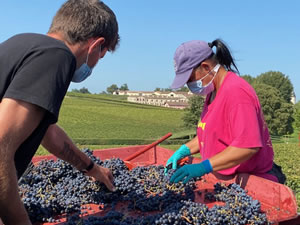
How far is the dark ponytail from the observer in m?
2.79

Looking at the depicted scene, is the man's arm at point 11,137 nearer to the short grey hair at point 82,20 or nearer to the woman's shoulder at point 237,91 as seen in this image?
the short grey hair at point 82,20

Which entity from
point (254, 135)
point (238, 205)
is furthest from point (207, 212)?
point (254, 135)

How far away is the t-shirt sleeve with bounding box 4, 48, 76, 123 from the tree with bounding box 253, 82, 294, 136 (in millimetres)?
25072

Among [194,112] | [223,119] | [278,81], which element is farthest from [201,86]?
[278,81]

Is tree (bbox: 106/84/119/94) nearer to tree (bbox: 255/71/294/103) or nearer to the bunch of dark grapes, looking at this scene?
tree (bbox: 255/71/294/103)

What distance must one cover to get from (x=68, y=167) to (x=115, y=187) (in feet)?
1.88

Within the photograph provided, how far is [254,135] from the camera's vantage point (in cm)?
230

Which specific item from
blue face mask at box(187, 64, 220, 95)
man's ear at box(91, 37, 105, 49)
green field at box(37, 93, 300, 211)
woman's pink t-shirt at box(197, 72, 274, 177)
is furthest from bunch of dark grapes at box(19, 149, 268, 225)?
green field at box(37, 93, 300, 211)

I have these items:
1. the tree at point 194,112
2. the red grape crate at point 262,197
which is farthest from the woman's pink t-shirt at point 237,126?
the tree at point 194,112

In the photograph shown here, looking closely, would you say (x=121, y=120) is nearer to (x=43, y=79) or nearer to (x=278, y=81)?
(x=43, y=79)

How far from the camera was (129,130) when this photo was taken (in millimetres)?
17719

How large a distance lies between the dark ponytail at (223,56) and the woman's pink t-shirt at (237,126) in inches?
5.8

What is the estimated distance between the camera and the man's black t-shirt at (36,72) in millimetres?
1353

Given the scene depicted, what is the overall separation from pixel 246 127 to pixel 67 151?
122 centimetres
